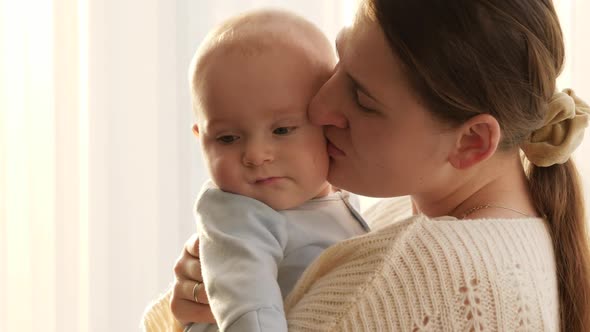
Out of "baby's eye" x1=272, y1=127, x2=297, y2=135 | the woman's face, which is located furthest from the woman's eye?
"baby's eye" x1=272, y1=127, x2=297, y2=135

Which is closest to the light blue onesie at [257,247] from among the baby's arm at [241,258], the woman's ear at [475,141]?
the baby's arm at [241,258]

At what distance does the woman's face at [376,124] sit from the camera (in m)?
1.36

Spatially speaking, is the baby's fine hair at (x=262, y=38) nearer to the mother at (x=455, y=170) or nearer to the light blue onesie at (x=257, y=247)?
the mother at (x=455, y=170)

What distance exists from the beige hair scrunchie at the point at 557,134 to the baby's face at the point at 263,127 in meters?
0.35

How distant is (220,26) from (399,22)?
0.31 meters

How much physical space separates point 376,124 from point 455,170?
6.0 inches

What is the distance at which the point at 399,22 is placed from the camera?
52.1 inches

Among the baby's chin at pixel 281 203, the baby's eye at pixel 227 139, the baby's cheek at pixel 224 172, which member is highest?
the baby's eye at pixel 227 139

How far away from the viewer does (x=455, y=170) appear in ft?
4.68

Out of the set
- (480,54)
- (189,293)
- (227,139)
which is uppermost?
(480,54)

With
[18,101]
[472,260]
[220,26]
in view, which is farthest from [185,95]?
[472,260]

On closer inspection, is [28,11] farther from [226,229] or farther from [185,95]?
[226,229]

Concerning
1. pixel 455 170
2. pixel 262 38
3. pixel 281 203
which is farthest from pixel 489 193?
pixel 262 38

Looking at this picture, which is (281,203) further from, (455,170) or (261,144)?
(455,170)
